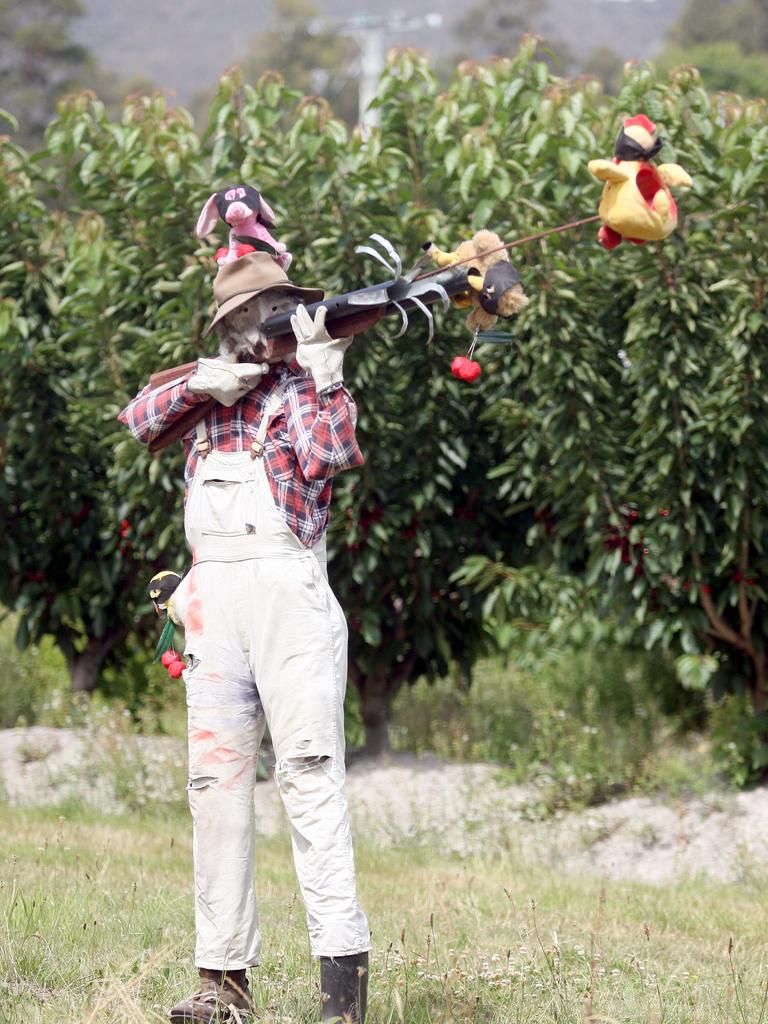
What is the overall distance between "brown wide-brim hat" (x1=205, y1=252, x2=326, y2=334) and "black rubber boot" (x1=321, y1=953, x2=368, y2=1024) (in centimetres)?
172

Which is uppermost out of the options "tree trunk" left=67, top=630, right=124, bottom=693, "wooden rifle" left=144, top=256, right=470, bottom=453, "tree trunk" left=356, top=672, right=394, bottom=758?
"wooden rifle" left=144, top=256, right=470, bottom=453

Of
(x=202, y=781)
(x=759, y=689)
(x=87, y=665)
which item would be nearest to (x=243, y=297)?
(x=202, y=781)

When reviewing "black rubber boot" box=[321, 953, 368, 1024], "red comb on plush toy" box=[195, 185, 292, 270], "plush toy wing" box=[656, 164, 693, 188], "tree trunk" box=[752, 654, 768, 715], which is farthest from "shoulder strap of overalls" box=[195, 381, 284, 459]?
"tree trunk" box=[752, 654, 768, 715]

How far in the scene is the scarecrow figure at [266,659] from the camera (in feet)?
10.9

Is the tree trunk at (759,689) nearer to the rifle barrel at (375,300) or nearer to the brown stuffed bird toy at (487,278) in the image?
A: the brown stuffed bird toy at (487,278)

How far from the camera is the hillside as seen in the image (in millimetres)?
166125

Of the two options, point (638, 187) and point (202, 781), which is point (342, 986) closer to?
point (202, 781)

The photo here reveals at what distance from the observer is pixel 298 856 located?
3.35 meters

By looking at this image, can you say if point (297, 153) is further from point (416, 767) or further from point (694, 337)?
point (416, 767)

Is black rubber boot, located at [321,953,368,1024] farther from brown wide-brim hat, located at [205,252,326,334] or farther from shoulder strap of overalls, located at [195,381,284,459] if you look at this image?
brown wide-brim hat, located at [205,252,326,334]

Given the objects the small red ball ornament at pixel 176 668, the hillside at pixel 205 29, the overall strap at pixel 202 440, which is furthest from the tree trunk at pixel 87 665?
the hillside at pixel 205 29

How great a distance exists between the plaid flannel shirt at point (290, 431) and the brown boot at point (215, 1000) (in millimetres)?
1164

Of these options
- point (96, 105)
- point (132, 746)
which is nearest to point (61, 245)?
point (96, 105)

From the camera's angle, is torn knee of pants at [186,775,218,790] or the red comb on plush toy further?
the red comb on plush toy
